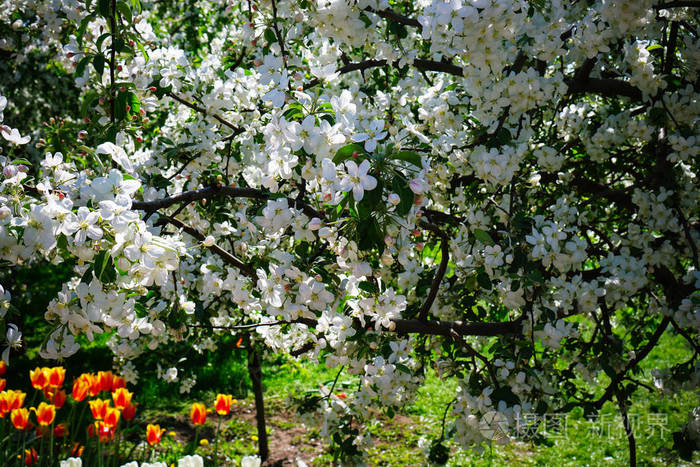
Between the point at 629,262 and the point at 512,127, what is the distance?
750 millimetres

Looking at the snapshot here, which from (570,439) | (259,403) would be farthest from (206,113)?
(570,439)

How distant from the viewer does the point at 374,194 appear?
3.82ft

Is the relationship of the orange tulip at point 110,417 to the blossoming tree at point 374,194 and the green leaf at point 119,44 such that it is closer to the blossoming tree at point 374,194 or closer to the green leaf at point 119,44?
the blossoming tree at point 374,194

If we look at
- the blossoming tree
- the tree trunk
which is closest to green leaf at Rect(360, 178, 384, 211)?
the blossoming tree

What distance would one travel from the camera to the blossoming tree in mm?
1266

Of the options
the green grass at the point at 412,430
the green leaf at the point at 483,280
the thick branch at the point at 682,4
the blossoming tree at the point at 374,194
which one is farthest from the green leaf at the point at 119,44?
the green grass at the point at 412,430

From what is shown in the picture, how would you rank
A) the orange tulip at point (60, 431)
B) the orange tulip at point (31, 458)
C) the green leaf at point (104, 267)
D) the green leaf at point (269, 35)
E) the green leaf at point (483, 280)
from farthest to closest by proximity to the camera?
the orange tulip at point (60, 431) < the orange tulip at point (31, 458) < the green leaf at point (269, 35) < the green leaf at point (483, 280) < the green leaf at point (104, 267)

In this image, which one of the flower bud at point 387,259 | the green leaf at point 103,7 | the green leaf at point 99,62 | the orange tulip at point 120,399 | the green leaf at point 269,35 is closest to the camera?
the flower bud at point 387,259

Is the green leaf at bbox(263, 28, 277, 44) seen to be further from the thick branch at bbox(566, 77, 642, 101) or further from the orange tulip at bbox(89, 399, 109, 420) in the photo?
the orange tulip at bbox(89, 399, 109, 420)

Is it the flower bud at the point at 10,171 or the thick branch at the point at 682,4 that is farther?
the thick branch at the point at 682,4

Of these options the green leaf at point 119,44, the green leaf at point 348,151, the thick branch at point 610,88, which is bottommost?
the green leaf at point 348,151

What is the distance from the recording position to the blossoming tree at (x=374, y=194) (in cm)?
127

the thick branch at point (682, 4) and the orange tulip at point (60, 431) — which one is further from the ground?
the thick branch at point (682, 4)

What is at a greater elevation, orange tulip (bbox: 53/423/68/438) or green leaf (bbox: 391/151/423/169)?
green leaf (bbox: 391/151/423/169)
